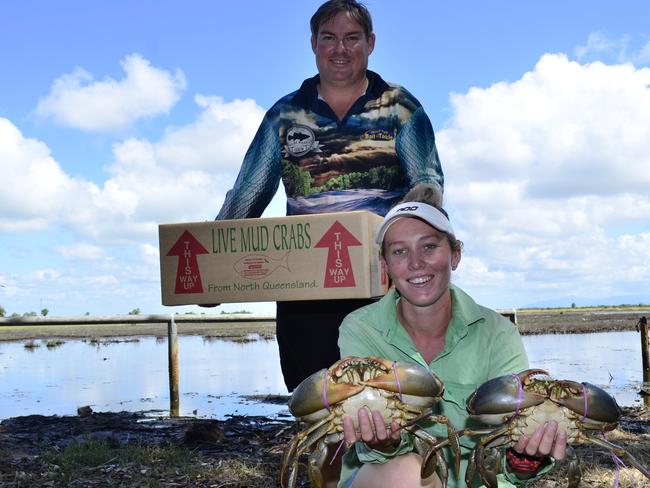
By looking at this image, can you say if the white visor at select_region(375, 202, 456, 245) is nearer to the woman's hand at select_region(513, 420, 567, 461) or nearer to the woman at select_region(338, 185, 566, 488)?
the woman at select_region(338, 185, 566, 488)

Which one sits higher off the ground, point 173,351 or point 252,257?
point 252,257

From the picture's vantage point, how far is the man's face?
Result: 3.77 m

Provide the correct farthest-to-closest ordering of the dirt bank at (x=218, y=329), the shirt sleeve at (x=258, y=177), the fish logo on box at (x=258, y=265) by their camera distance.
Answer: the dirt bank at (x=218, y=329) < the shirt sleeve at (x=258, y=177) < the fish logo on box at (x=258, y=265)

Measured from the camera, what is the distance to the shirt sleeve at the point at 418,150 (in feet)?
12.2

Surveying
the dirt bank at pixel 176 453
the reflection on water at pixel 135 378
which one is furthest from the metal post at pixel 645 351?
the reflection on water at pixel 135 378

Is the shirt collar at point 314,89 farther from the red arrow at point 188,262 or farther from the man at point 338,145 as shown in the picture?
the red arrow at point 188,262

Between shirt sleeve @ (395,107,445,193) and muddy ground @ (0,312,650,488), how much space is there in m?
1.56

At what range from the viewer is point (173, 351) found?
8883 mm

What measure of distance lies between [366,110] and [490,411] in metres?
2.01

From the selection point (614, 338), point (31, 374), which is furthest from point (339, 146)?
point (614, 338)

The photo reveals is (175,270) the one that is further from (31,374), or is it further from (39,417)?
(31,374)

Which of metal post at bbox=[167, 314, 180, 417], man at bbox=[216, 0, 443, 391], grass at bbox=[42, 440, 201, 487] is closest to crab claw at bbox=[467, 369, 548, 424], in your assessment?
man at bbox=[216, 0, 443, 391]

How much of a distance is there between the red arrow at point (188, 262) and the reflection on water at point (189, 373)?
4.22m

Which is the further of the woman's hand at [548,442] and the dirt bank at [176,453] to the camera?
the dirt bank at [176,453]
